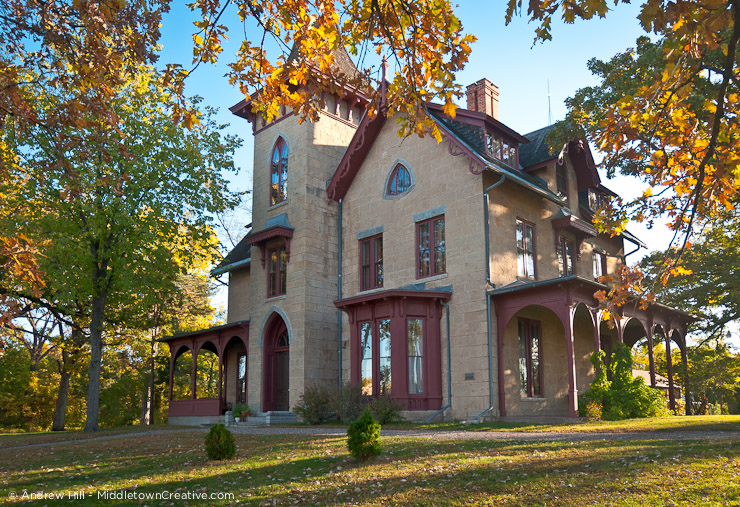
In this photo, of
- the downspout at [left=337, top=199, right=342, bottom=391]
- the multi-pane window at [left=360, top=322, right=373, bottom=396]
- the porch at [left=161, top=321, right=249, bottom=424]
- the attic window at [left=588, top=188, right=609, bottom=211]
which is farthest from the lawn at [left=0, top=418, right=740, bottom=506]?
the attic window at [left=588, top=188, right=609, bottom=211]

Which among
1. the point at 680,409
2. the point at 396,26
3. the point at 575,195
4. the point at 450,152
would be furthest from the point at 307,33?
the point at 680,409

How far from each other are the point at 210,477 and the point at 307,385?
12156 millimetres

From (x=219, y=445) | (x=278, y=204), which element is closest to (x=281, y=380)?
(x=278, y=204)

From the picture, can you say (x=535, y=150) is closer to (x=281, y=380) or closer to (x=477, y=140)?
Answer: (x=477, y=140)

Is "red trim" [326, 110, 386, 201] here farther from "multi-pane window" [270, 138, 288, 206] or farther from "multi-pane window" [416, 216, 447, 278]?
"multi-pane window" [416, 216, 447, 278]

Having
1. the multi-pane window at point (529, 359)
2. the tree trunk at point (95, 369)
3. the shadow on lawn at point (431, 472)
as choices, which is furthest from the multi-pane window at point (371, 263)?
the shadow on lawn at point (431, 472)

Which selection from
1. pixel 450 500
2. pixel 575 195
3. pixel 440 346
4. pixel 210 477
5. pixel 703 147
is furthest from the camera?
pixel 575 195

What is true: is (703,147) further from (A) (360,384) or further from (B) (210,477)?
(A) (360,384)

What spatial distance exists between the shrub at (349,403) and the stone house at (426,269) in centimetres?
80

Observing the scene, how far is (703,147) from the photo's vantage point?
281 inches

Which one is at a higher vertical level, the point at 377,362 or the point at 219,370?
the point at 377,362

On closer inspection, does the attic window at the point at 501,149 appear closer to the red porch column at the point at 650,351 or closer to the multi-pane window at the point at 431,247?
the multi-pane window at the point at 431,247

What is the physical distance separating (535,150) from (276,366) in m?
12.7

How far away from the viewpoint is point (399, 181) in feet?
73.8
